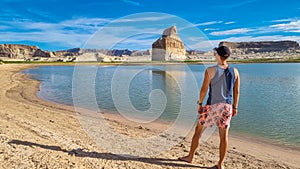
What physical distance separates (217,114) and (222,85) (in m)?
0.55

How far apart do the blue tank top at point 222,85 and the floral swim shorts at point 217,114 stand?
10cm

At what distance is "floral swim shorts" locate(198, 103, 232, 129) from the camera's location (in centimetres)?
452

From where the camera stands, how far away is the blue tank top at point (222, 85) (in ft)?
14.5

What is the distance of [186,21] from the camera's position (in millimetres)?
6496

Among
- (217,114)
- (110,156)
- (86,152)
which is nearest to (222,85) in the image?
(217,114)

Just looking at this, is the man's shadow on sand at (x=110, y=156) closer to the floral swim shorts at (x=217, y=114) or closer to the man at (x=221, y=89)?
the floral swim shorts at (x=217, y=114)

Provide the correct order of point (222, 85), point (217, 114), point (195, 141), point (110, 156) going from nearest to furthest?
point (222, 85)
point (217, 114)
point (195, 141)
point (110, 156)

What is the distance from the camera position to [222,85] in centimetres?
444

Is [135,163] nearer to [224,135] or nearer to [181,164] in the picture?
[181,164]

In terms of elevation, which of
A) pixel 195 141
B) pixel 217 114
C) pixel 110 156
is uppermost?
pixel 217 114

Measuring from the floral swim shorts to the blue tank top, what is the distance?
10cm

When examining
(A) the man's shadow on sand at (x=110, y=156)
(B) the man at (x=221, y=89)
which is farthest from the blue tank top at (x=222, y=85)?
(A) the man's shadow on sand at (x=110, y=156)

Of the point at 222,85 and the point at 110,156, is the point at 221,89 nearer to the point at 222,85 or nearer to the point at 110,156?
the point at 222,85

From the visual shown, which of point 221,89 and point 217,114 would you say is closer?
point 221,89
